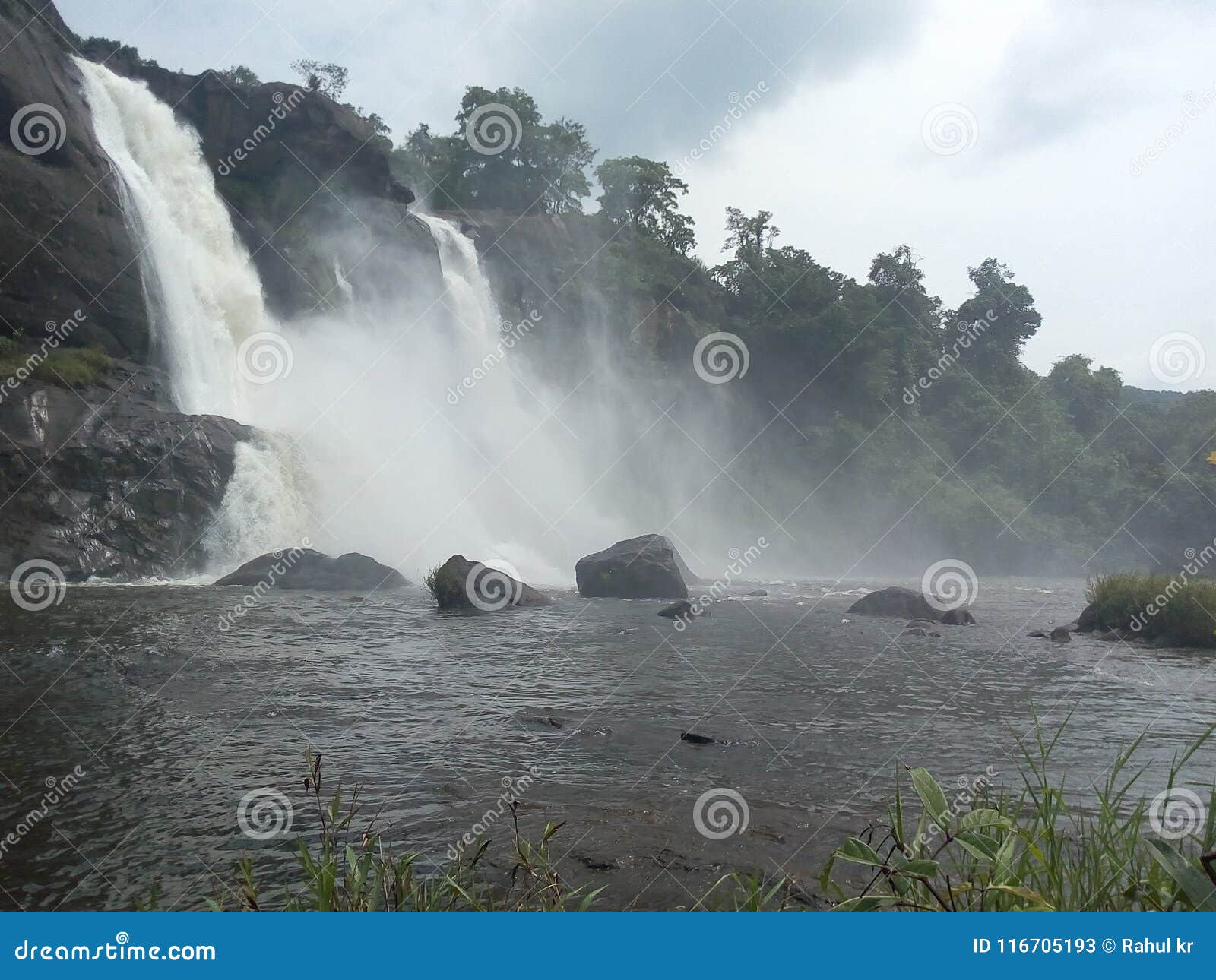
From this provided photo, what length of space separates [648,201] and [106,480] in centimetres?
4917

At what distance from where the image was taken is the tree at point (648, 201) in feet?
206

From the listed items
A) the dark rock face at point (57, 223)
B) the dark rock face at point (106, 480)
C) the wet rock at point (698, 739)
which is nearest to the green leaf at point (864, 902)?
the wet rock at point (698, 739)

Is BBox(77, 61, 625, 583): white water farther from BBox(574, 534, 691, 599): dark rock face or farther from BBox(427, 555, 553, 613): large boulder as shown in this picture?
BBox(427, 555, 553, 613): large boulder

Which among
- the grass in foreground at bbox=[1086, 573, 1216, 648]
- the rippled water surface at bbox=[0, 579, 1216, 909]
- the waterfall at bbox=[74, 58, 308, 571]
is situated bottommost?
the rippled water surface at bbox=[0, 579, 1216, 909]

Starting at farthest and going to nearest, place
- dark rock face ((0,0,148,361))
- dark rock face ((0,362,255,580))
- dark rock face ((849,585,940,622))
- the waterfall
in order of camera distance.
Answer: the waterfall → dark rock face ((0,0,148,361)) → dark rock face ((0,362,255,580)) → dark rock face ((849,585,940,622))

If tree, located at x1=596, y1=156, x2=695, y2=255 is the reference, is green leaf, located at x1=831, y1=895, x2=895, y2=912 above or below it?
below

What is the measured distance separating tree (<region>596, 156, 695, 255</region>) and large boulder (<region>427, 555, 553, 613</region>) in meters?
47.9

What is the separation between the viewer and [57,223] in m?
25.7

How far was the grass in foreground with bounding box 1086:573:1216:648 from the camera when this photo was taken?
605 inches

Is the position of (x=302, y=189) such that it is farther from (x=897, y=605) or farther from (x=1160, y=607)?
(x=1160, y=607)

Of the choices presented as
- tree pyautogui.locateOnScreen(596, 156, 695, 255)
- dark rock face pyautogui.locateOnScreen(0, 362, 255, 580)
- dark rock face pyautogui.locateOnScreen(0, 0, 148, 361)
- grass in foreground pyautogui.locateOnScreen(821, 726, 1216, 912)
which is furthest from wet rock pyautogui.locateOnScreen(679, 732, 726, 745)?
tree pyautogui.locateOnScreen(596, 156, 695, 255)

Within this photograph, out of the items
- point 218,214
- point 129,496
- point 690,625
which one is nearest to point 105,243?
point 218,214

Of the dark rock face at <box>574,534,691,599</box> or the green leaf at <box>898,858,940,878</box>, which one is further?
the dark rock face at <box>574,534,691,599</box>

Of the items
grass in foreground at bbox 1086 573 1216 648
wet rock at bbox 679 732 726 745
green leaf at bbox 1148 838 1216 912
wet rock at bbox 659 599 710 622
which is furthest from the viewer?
wet rock at bbox 659 599 710 622
